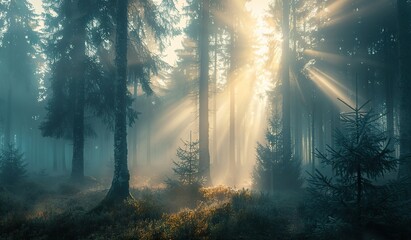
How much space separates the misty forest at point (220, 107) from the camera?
686cm

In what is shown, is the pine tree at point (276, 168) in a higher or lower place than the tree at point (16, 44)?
lower

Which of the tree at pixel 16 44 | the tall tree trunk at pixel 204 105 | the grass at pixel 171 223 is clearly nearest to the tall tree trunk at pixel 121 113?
the grass at pixel 171 223

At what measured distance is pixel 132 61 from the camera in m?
15.0

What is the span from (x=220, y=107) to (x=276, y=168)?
2280 cm

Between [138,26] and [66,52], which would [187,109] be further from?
[138,26]

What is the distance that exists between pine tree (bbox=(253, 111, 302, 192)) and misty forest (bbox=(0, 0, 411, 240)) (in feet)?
0.24

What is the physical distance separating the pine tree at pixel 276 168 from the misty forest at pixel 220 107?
73 mm

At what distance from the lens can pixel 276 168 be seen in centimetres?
1507

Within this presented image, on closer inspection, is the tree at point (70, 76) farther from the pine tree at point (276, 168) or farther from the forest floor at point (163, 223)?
the pine tree at point (276, 168)

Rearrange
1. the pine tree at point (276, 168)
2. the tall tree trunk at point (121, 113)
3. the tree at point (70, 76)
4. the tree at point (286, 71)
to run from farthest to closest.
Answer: the tree at point (70, 76)
the tree at point (286, 71)
the pine tree at point (276, 168)
the tall tree trunk at point (121, 113)

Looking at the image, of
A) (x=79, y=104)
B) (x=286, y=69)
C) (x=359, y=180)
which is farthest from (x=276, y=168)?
(x=79, y=104)

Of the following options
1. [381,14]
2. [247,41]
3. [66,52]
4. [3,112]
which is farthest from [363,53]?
[3,112]

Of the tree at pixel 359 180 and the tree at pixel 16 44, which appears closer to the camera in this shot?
the tree at pixel 359 180

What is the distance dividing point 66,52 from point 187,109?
20193mm
